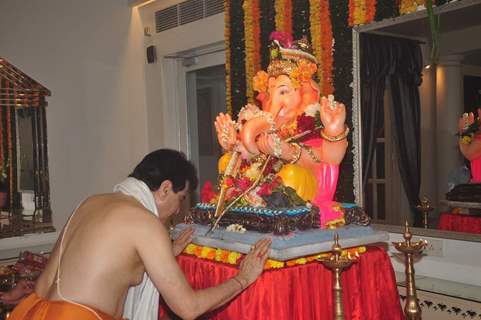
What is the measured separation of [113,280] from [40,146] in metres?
3.11

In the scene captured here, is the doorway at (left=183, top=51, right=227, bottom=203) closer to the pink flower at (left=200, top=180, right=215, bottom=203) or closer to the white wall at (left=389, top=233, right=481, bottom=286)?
the pink flower at (left=200, top=180, right=215, bottom=203)

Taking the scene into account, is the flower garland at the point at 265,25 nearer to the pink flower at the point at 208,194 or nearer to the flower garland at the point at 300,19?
the flower garland at the point at 300,19

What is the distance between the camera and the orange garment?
1942 mm

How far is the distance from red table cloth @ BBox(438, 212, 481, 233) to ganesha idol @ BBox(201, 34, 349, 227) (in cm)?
80

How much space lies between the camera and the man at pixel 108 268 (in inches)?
78.0

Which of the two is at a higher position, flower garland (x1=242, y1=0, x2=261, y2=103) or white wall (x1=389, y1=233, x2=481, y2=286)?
flower garland (x1=242, y1=0, x2=261, y2=103)

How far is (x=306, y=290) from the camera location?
2.43 metres

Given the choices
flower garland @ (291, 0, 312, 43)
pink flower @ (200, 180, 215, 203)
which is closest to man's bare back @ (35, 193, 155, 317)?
pink flower @ (200, 180, 215, 203)

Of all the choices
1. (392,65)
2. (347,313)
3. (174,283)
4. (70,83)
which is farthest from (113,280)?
(70,83)

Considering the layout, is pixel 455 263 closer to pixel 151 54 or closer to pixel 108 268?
pixel 108 268

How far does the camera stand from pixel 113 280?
2.02 metres

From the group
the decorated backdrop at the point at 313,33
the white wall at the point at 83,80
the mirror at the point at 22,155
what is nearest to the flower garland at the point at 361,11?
the decorated backdrop at the point at 313,33

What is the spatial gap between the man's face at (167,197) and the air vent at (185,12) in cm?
268

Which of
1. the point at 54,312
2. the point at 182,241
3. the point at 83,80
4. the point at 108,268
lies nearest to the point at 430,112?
the point at 182,241
